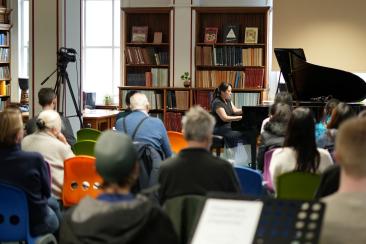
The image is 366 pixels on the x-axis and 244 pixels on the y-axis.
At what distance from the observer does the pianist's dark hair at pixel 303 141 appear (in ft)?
12.3

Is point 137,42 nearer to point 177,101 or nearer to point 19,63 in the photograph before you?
point 177,101

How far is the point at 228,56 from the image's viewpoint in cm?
1013

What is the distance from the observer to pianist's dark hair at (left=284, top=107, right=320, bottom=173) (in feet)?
12.3

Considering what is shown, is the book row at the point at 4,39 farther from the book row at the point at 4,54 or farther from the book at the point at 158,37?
the book at the point at 158,37

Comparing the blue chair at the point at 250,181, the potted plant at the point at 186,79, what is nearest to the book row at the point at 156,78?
the potted plant at the point at 186,79

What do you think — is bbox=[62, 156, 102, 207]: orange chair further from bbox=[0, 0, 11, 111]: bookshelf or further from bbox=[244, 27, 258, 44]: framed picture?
bbox=[0, 0, 11, 111]: bookshelf

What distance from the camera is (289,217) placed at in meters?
1.64

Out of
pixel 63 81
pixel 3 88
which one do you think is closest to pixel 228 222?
pixel 63 81

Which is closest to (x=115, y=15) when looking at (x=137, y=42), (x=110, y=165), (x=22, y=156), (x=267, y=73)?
(x=137, y=42)

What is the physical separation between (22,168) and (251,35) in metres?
6.95

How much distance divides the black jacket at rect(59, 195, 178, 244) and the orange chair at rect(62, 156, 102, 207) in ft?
7.10

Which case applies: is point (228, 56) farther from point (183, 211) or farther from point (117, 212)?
point (117, 212)

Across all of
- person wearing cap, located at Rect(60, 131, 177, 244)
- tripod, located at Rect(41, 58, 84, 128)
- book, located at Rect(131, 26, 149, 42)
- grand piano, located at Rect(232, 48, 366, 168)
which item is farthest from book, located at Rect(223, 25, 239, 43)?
person wearing cap, located at Rect(60, 131, 177, 244)

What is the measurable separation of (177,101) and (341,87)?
3057 mm
